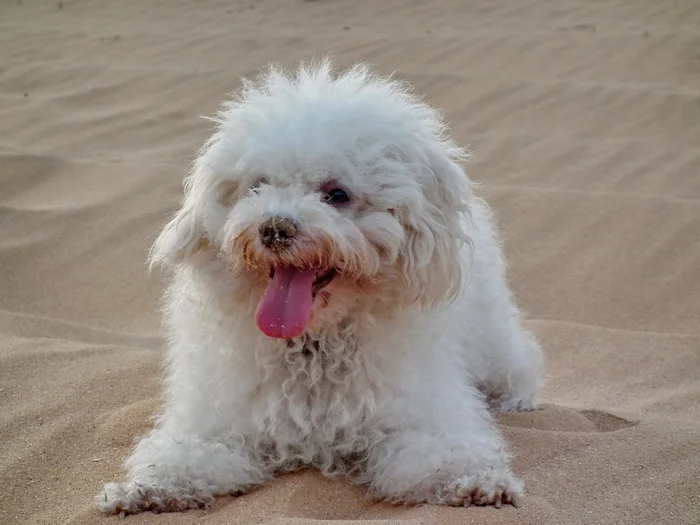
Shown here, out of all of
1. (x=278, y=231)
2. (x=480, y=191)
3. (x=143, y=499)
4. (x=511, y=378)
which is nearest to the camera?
(x=278, y=231)

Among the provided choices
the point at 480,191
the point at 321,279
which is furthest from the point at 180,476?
the point at 480,191

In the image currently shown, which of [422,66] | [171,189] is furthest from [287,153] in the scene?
[422,66]

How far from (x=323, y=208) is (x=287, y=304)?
36cm

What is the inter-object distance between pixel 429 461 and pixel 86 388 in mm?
2055

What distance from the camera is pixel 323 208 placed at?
3.17 metres

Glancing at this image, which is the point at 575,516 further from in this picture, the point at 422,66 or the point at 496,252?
the point at 422,66

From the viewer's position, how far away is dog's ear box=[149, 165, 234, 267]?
11.4 feet

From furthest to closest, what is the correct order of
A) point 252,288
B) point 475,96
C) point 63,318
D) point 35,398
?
point 475,96 → point 63,318 → point 35,398 → point 252,288

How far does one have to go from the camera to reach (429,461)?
10.7ft

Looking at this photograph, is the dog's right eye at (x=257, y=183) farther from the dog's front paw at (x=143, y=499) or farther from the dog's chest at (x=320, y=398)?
the dog's front paw at (x=143, y=499)

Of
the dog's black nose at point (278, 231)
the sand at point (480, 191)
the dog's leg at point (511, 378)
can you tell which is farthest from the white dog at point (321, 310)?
the dog's leg at point (511, 378)

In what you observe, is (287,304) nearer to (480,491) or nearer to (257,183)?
(257,183)

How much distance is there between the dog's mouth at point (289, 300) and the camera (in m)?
3.23

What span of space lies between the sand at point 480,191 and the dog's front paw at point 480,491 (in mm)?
79
